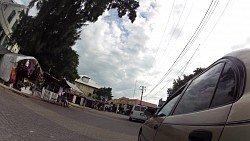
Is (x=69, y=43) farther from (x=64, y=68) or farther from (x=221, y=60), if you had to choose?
(x=221, y=60)

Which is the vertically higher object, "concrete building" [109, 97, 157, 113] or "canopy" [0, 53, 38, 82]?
"concrete building" [109, 97, 157, 113]

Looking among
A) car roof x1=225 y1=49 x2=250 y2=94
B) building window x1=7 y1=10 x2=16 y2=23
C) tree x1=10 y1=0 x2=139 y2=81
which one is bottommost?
car roof x1=225 y1=49 x2=250 y2=94

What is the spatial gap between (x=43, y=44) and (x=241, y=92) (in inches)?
1075

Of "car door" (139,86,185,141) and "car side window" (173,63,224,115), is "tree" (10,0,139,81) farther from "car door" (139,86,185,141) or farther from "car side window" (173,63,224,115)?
"car side window" (173,63,224,115)

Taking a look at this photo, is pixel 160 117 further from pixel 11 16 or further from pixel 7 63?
pixel 11 16

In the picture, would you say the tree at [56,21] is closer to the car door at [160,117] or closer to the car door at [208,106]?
the car door at [160,117]

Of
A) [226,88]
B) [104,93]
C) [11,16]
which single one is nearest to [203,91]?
[226,88]

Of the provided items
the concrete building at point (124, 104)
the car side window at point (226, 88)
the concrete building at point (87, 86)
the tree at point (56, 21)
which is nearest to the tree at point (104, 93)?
the concrete building at point (87, 86)

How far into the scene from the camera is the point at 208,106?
89.0 inches

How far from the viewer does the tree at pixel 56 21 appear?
86.7 feet

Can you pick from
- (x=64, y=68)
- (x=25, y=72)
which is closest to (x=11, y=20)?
(x=64, y=68)

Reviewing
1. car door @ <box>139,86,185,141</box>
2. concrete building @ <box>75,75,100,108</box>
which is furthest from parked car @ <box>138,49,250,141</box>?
concrete building @ <box>75,75,100,108</box>

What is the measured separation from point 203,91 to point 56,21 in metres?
26.4

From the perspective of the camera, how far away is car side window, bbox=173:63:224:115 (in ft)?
7.90
